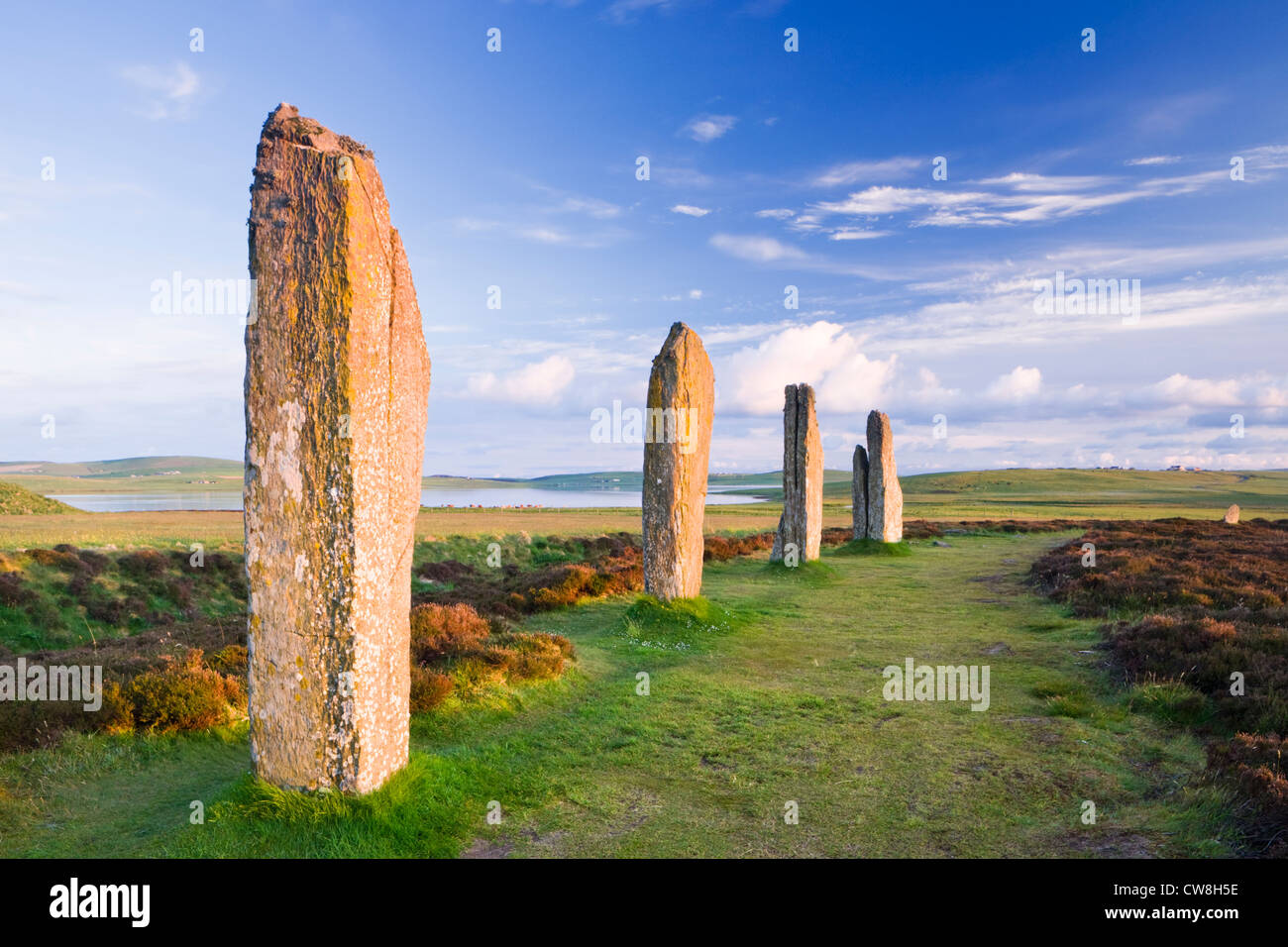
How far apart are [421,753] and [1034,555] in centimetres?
2723

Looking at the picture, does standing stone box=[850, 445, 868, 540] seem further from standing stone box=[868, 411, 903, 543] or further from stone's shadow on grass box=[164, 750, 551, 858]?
stone's shadow on grass box=[164, 750, 551, 858]

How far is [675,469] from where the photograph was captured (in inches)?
561

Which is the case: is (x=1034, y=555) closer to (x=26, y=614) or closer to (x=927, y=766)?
(x=927, y=766)

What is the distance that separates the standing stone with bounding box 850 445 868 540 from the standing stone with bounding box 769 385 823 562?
5640 mm

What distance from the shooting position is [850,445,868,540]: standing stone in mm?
28719

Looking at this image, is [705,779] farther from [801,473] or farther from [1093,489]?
[1093,489]

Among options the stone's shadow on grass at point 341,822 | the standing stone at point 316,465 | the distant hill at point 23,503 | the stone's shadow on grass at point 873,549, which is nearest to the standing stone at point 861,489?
the stone's shadow on grass at point 873,549

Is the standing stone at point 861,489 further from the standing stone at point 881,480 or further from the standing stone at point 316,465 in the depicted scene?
the standing stone at point 316,465

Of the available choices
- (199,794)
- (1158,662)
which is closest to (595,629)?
(199,794)

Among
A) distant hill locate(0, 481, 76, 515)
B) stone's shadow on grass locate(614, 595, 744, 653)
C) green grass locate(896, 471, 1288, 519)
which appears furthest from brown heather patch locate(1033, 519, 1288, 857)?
distant hill locate(0, 481, 76, 515)

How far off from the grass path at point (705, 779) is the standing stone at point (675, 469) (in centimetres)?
251

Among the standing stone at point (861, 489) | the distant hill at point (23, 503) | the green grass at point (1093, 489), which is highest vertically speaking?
the standing stone at point (861, 489)

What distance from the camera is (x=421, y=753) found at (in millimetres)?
7461

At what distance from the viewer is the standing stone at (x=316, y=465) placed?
6086 mm
